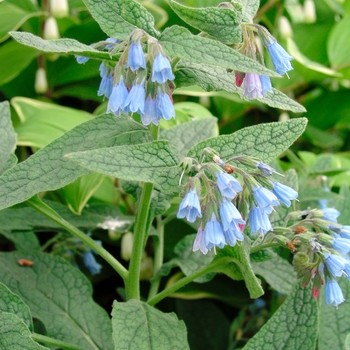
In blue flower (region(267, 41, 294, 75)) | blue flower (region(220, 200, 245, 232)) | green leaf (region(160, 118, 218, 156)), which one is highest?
blue flower (region(267, 41, 294, 75))

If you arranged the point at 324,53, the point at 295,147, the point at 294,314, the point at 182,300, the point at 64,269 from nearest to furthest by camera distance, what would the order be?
the point at 294,314 < the point at 64,269 < the point at 182,300 < the point at 295,147 < the point at 324,53

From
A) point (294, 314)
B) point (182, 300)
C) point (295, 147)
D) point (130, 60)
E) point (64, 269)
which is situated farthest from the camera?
point (295, 147)

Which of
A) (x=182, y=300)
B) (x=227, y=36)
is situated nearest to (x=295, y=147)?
(x=182, y=300)

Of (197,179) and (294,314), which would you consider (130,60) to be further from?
(294,314)

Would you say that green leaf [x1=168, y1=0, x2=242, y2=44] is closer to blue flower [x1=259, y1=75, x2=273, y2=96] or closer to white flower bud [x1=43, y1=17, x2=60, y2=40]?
blue flower [x1=259, y1=75, x2=273, y2=96]

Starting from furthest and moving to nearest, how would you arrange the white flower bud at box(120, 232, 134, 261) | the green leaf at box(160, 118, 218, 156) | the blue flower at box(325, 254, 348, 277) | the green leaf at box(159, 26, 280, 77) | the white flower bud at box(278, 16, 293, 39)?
the white flower bud at box(278, 16, 293, 39), the white flower bud at box(120, 232, 134, 261), the green leaf at box(160, 118, 218, 156), the blue flower at box(325, 254, 348, 277), the green leaf at box(159, 26, 280, 77)

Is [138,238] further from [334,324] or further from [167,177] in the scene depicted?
[334,324]

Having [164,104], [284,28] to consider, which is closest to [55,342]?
[164,104]

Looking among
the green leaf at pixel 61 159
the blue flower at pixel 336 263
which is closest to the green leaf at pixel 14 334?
the green leaf at pixel 61 159


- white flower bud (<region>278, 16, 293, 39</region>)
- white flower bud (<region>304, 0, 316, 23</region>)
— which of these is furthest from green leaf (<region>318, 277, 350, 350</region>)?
→ white flower bud (<region>304, 0, 316, 23</region>)
